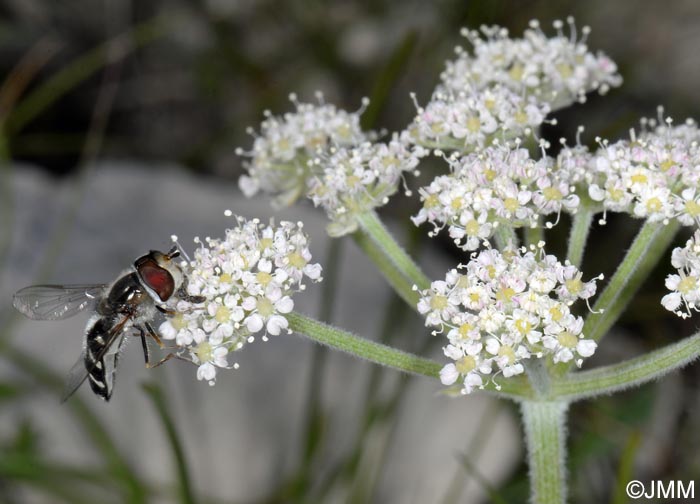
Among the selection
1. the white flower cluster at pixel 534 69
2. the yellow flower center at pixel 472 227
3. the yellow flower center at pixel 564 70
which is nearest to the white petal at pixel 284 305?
the yellow flower center at pixel 472 227

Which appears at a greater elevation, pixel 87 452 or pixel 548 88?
pixel 548 88

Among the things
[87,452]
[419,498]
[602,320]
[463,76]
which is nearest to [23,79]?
[87,452]

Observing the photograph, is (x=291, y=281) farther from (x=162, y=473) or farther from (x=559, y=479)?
(x=162, y=473)

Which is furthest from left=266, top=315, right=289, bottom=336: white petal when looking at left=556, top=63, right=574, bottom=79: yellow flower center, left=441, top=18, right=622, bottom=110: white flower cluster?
left=556, top=63, right=574, bottom=79: yellow flower center

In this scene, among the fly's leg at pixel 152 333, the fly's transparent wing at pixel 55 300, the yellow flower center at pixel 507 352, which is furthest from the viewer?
the fly's transparent wing at pixel 55 300

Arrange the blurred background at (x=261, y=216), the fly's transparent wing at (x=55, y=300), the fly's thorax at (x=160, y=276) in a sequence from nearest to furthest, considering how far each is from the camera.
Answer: the fly's thorax at (x=160, y=276) → the fly's transparent wing at (x=55, y=300) → the blurred background at (x=261, y=216)

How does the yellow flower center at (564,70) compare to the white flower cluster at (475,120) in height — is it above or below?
above

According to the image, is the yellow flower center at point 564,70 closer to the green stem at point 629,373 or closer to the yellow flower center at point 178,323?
the green stem at point 629,373

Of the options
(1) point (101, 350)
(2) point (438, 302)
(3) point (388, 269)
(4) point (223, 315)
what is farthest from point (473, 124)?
(1) point (101, 350)

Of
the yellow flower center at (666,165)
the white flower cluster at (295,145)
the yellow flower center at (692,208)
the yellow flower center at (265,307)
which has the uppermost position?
the white flower cluster at (295,145)
